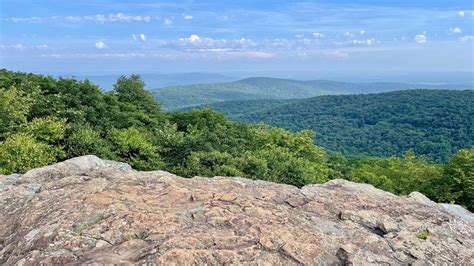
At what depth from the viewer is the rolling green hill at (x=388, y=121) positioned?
10252 cm

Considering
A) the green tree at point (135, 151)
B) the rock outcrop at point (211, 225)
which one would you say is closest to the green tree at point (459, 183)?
the green tree at point (135, 151)

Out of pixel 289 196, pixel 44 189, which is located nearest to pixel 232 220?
pixel 289 196

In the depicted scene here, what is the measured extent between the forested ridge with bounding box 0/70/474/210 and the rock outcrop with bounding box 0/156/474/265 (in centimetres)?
1428

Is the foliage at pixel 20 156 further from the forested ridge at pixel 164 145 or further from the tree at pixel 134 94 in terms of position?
the tree at pixel 134 94

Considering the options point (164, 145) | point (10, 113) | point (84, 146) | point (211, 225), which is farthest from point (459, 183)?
point (10, 113)

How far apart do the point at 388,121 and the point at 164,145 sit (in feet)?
383

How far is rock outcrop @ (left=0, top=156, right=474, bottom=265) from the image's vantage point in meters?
6.64

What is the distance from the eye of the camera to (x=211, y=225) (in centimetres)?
732

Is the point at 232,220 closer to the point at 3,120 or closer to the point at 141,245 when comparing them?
the point at 141,245

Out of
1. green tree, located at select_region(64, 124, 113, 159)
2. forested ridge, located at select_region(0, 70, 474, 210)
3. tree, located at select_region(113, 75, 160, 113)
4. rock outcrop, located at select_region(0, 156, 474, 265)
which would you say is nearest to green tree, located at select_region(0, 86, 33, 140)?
forested ridge, located at select_region(0, 70, 474, 210)

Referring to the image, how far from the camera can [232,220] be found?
24.5 feet

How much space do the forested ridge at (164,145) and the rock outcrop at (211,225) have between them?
46.8ft

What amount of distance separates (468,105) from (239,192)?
422ft

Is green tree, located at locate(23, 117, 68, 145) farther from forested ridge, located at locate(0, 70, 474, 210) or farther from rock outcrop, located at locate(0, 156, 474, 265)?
rock outcrop, located at locate(0, 156, 474, 265)
